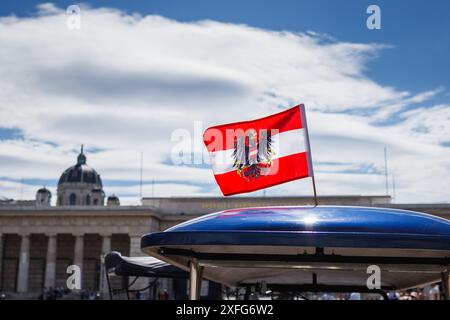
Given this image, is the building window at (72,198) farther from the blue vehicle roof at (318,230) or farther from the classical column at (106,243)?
the blue vehicle roof at (318,230)

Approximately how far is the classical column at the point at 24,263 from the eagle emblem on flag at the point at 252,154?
66.8m

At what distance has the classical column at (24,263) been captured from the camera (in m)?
68.8

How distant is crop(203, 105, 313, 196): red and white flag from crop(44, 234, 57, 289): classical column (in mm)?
64460

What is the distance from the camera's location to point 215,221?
17.0 feet

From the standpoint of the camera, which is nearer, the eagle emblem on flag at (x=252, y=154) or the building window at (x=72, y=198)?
the eagle emblem on flag at (x=252, y=154)

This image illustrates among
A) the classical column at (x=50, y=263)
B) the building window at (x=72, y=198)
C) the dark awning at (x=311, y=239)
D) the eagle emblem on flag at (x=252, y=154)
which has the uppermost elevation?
the building window at (x=72, y=198)

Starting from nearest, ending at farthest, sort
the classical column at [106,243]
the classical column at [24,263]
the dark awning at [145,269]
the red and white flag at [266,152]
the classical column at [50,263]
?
the red and white flag at [266,152], the dark awning at [145,269], the classical column at [50,263], the classical column at [106,243], the classical column at [24,263]

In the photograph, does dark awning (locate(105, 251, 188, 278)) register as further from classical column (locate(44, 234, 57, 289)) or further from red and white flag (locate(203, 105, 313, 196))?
classical column (locate(44, 234, 57, 289))

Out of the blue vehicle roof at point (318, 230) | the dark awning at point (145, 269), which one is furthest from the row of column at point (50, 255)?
the blue vehicle roof at point (318, 230)
